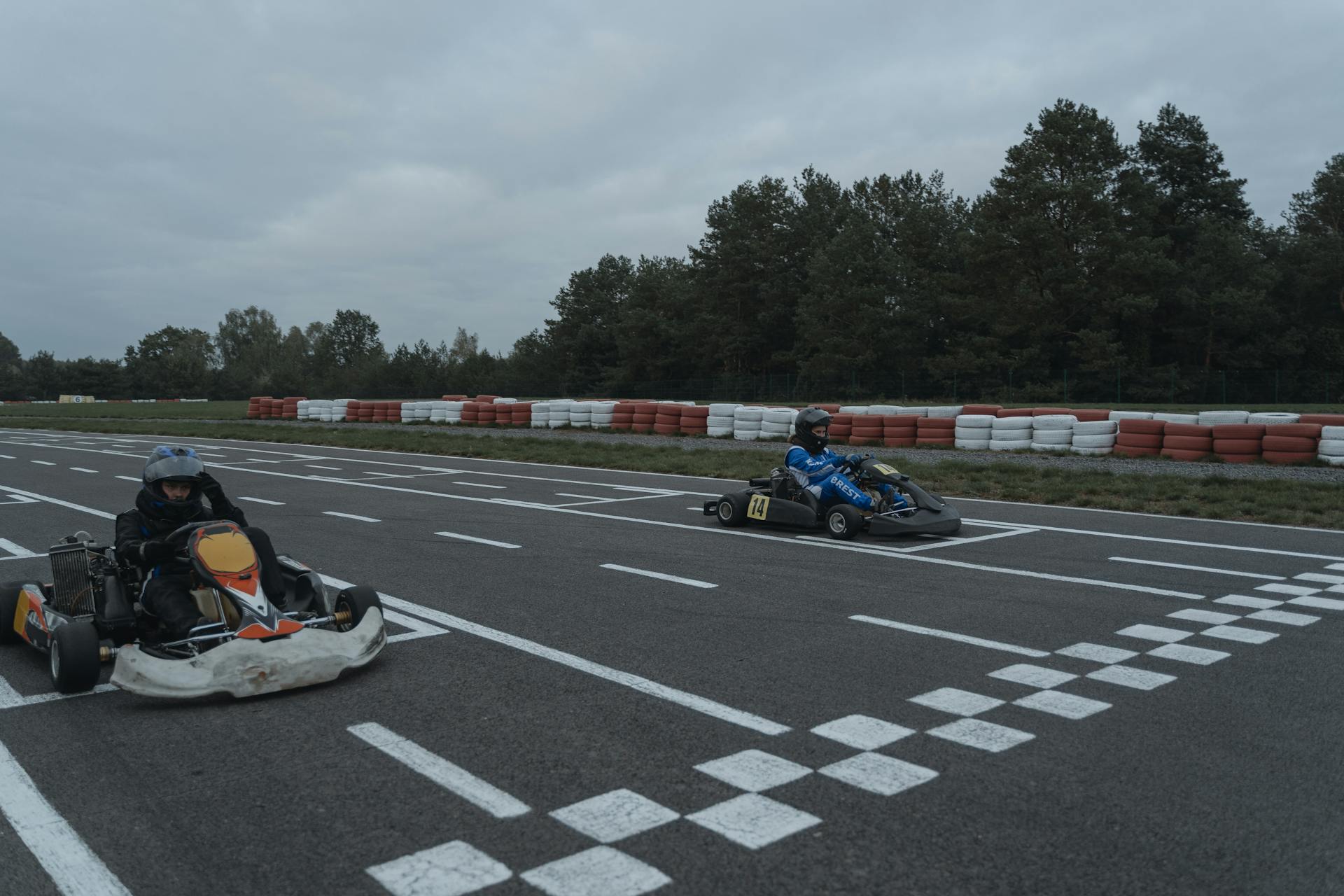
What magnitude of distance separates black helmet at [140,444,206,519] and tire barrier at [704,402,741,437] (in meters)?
19.3

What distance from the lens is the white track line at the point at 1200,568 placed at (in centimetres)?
816

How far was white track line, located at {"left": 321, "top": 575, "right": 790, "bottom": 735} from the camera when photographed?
464cm

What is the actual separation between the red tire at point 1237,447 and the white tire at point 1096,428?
175 centimetres

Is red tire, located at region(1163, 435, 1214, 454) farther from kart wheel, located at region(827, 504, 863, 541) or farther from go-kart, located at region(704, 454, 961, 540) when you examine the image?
kart wheel, located at region(827, 504, 863, 541)

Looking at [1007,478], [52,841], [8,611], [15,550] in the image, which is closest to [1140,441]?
[1007,478]

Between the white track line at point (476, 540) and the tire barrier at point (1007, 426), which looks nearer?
the white track line at point (476, 540)

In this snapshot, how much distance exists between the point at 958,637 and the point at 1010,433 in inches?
565

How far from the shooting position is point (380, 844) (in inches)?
133

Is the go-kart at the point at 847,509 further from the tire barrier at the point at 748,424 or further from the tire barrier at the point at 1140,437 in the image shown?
the tire barrier at the point at 748,424

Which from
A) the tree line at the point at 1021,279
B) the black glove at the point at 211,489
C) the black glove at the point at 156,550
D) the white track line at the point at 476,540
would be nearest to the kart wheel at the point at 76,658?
the black glove at the point at 156,550

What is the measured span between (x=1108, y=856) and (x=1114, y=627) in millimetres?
3488

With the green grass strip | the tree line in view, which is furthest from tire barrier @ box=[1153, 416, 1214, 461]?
the tree line

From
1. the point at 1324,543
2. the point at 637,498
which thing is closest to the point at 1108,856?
the point at 1324,543

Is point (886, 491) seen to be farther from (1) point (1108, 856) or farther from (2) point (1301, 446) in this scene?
(2) point (1301, 446)
